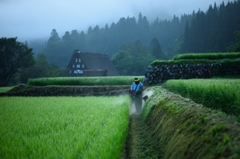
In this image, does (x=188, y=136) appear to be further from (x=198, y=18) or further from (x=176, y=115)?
(x=198, y=18)

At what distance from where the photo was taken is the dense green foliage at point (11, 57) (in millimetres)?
32719

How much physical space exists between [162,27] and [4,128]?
87.6m

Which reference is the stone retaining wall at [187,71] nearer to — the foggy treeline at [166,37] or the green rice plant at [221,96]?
the green rice plant at [221,96]

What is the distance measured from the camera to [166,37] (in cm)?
7631

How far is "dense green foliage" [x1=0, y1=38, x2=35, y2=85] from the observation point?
32719 millimetres

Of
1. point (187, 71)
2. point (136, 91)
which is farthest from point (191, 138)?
point (187, 71)

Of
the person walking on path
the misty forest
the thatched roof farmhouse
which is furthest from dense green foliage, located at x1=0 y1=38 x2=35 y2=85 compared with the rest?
the person walking on path

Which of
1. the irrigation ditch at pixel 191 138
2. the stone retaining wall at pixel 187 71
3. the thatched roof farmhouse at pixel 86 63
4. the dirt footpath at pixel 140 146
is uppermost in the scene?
the thatched roof farmhouse at pixel 86 63

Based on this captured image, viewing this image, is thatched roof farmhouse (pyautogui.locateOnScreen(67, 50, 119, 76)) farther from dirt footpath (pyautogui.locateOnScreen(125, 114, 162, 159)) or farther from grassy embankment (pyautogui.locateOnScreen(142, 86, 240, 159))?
grassy embankment (pyautogui.locateOnScreen(142, 86, 240, 159))

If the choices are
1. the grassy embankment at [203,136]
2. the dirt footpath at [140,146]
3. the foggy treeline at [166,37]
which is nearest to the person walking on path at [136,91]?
the dirt footpath at [140,146]

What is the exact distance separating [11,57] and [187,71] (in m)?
31.6

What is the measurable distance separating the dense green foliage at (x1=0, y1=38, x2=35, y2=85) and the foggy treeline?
1959cm

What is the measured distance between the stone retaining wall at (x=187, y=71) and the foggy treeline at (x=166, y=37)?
18938 millimetres

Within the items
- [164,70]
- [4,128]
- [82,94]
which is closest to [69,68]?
[82,94]
